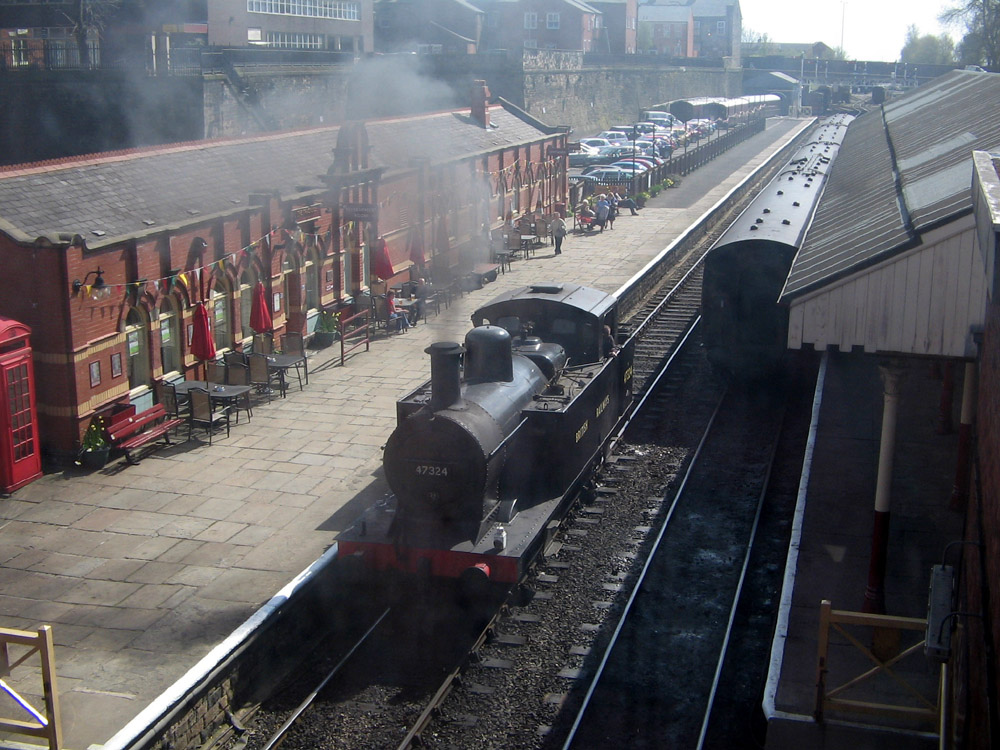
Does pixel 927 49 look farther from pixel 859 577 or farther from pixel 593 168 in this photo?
pixel 859 577

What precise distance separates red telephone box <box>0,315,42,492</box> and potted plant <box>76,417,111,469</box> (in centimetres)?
54

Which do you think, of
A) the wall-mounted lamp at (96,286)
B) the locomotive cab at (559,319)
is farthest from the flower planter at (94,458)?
the locomotive cab at (559,319)

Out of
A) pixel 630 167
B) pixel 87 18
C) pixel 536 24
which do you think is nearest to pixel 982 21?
pixel 536 24

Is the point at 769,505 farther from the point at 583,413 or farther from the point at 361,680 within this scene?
the point at 361,680

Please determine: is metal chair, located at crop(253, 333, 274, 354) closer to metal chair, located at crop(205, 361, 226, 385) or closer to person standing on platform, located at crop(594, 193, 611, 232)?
metal chair, located at crop(205, 361, 226, 385)

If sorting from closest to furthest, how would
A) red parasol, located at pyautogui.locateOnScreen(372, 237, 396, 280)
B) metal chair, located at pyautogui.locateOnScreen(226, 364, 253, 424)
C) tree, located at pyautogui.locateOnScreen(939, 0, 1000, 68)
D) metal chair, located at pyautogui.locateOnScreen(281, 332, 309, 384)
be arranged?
1. metal chair, located at pyautogui.locateOnScreen(226, 364, 253, 424)
2. metal chair, located at pyautogui.locateOnScreen(281, 332, 309, 384)
3. red parasol, located at pyautogui.locateOnScreen(372, 237, 396, 280)
4. tree, located at pyautogui.locateOnScreen(939, 0, 1000, 68)

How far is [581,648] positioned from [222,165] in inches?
481

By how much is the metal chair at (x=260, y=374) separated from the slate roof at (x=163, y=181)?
2.25 m

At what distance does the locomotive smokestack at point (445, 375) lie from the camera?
32.6ft

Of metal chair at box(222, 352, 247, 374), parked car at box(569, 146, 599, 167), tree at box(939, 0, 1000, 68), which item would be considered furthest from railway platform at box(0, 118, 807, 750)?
tree at box(939, 0, 1000, 68)

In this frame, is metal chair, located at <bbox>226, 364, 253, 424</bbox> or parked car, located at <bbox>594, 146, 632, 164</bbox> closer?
metal chair, located at <bbox>226, 364, 253, 424</bbox>

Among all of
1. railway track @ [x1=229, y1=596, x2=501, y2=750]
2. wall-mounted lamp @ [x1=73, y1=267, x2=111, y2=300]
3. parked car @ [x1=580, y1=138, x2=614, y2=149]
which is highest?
parked car @ [x1=580, y1=138, x2=614, y2=149]

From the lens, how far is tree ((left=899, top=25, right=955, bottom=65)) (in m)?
115

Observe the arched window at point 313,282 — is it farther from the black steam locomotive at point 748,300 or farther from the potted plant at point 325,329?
the black steam locomotive at point 748,300
